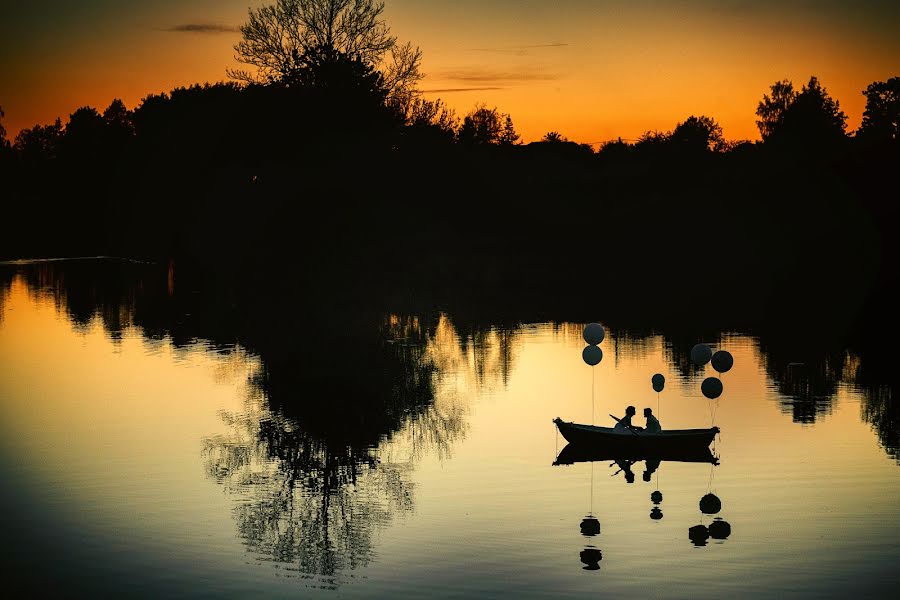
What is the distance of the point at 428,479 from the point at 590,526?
247 inches

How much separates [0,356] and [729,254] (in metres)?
74.2

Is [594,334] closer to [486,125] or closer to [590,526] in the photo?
[590,526]

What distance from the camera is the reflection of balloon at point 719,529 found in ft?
82.1

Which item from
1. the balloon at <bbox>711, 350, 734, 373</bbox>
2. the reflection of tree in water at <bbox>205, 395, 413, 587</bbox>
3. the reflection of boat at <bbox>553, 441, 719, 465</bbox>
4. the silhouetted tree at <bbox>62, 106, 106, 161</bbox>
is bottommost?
the reflection of tree in water at <bbox>205, 395, 413, 587</bbox>

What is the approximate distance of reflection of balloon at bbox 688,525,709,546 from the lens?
80.7 ft

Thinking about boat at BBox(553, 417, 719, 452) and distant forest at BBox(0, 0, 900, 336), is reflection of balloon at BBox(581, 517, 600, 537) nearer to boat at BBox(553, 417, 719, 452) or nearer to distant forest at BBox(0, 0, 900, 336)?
boat at BBox(553, 417, 719, 452)

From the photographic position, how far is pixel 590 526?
25844 millimetres

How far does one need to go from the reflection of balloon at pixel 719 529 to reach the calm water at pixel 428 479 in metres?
0.15

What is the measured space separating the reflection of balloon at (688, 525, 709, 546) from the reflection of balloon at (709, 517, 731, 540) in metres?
0.13

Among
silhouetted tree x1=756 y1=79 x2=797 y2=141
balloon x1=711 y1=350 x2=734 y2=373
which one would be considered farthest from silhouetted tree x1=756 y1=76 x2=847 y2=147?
balloon x1=711 y1=350 x2=734 y2=373

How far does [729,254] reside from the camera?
111125mm

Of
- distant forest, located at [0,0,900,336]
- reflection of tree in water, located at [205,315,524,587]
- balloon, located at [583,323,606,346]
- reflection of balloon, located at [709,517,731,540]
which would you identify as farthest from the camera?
distant forest, located at [0,0,900,336]

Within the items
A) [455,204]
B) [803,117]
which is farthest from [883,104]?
[455,204]

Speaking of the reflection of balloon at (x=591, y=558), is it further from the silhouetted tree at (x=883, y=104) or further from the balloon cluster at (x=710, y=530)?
the silhouetted tree at (x=883, y=104)
